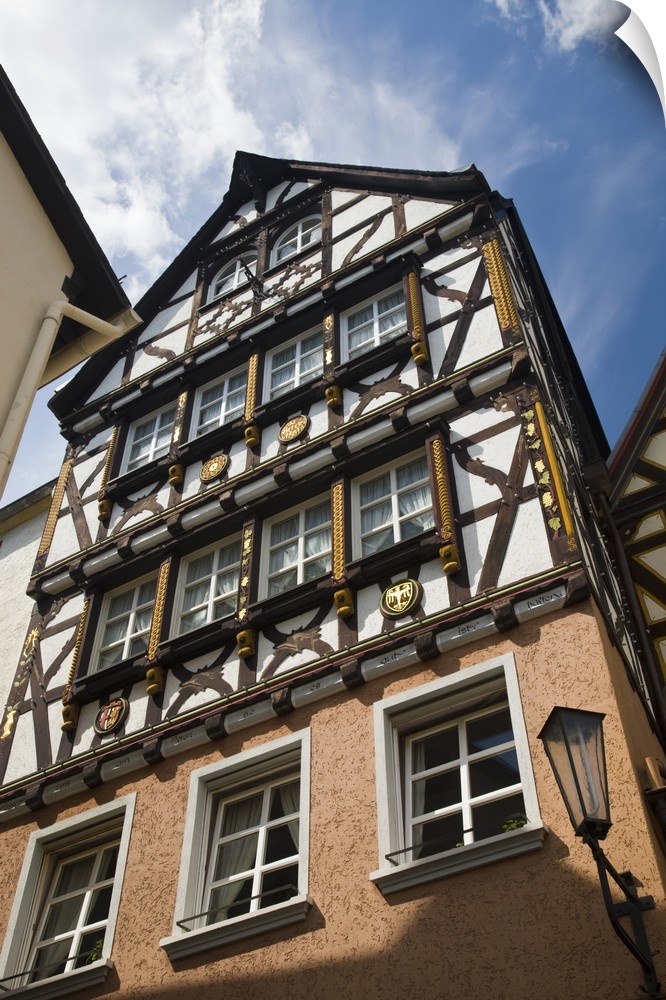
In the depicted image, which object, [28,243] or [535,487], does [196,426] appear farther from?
[535,487]

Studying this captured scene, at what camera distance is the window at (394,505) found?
10.3 meters

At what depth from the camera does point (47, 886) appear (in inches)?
385

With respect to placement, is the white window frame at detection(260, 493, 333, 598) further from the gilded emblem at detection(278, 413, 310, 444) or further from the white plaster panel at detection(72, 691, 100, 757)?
the white plaster panel at detection(72, 691, 100, 757)

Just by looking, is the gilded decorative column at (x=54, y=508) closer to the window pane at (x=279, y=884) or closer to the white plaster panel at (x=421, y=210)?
the white plaster panel at (x=421, y=210)

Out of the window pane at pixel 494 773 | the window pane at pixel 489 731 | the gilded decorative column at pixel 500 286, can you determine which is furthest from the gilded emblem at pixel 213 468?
the window pane at pixel 494 773

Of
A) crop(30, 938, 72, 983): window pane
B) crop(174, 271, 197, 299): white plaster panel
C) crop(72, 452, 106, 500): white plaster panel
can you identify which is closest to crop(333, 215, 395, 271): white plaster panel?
crop(174, 271, 197, 299): white plaster panel

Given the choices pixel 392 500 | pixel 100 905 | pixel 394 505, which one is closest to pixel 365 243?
pixel 392 500

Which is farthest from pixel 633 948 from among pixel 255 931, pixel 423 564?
pixel 423 564

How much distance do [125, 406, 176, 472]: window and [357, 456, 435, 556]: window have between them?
3.53 metres

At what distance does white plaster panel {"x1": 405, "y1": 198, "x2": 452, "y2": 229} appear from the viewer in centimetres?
1377

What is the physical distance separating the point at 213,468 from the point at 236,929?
5.83m

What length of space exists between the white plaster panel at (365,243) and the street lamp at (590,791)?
9141 millimetres

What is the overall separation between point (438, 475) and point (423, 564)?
3.06 feet

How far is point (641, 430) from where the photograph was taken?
1404cm
